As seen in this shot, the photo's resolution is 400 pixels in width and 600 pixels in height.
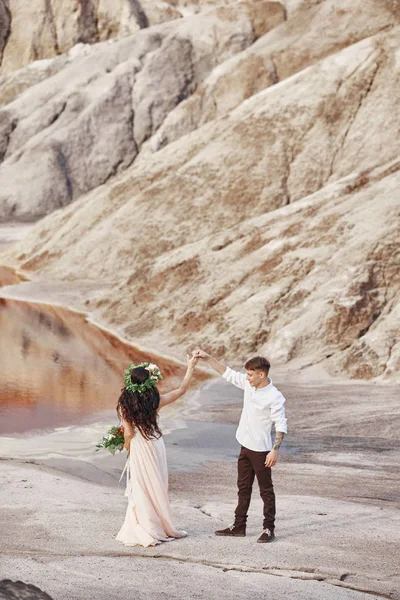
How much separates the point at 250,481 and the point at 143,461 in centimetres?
103

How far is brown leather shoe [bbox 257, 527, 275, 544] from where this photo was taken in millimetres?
9328

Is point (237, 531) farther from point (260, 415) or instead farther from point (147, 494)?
point (260, 415)

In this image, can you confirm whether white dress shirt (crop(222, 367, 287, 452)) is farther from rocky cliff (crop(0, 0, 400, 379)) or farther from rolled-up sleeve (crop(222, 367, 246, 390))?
rocky cliff (crop(0, 0, 400, 379))

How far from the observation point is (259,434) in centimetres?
938

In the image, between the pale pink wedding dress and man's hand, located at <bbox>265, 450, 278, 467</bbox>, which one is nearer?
man's hand, located at <bbox>265, 450, 278, 467</bbox>

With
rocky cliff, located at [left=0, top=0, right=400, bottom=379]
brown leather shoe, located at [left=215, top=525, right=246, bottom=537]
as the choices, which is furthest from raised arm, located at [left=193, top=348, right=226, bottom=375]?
rocky cliff, located at [left=0, top=0, right=400, bottom=379]

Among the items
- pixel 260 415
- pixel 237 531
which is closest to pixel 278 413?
pixel 260 415

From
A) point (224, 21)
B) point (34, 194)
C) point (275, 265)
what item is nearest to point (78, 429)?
point (275, 265)

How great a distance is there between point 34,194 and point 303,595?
59.1 m

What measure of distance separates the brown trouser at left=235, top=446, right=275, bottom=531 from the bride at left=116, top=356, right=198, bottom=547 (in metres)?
0.68

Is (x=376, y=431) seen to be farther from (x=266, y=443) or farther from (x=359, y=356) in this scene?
(x=266, y=443)

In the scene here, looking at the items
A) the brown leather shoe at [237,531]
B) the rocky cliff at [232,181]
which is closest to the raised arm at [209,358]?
the brown leather shoe at [237,531]

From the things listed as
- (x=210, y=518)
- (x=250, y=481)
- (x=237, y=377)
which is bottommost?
(x=210, y=518)

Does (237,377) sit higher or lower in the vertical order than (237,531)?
higher
